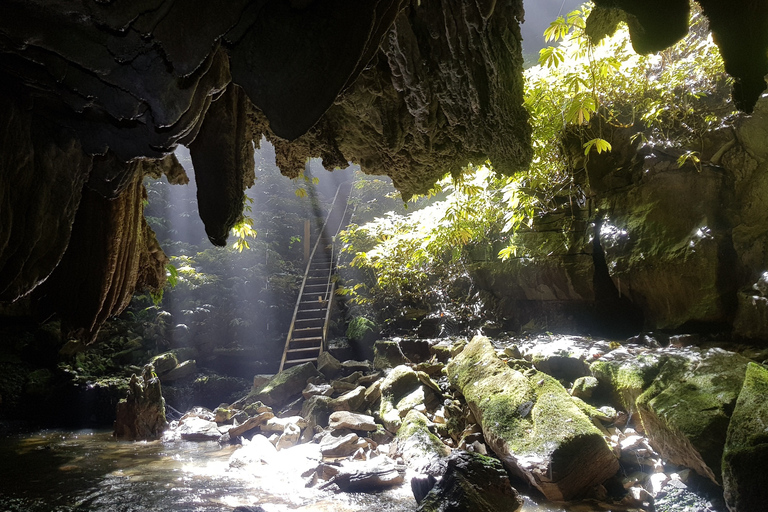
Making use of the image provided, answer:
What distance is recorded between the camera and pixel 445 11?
230cm

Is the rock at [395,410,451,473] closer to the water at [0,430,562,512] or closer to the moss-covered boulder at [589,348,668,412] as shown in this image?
the water at [0,430,562,512]

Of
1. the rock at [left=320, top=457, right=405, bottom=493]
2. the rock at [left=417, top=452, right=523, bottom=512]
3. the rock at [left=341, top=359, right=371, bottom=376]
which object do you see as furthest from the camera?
the rock at [left=341, top=359, right=371, bottom=376]

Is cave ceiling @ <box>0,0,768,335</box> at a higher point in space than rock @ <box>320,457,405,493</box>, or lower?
higher

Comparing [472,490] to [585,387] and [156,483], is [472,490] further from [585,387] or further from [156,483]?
[156,483]

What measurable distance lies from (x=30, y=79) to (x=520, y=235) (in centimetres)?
800

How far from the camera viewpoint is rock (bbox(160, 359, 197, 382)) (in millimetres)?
9586

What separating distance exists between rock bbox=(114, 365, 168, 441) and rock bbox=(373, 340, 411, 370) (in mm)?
4575

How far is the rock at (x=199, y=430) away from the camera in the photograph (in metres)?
6.85

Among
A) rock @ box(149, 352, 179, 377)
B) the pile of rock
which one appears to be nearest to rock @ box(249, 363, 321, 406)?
the pile of rock

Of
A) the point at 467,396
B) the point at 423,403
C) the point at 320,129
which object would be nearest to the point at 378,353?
the point at 423,403

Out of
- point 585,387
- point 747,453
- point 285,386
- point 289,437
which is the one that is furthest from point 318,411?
point 747,453

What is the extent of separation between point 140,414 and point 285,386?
2.79 m

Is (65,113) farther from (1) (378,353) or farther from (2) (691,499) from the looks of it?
(1) (378,353)

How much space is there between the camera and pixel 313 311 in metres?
12.7
